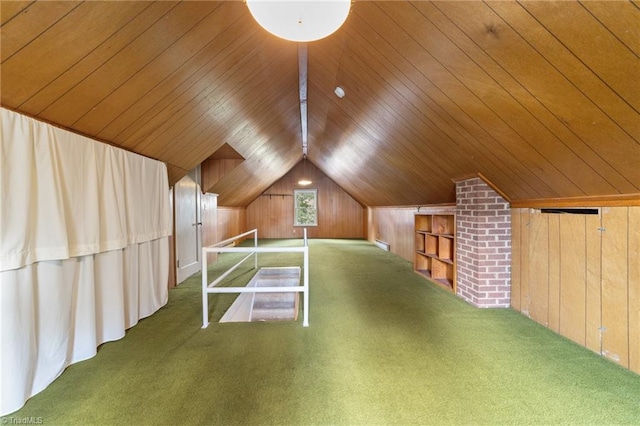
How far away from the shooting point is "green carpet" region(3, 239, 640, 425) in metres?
1.45

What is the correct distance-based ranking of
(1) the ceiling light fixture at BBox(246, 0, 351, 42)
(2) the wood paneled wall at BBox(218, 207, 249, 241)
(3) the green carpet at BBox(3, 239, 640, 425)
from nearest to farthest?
(1) the ceiling light fixture at BBox(246, 0, 351, 42), (3) the green carpet at BBox(3, 239, 640, 425), (2) the wood paneled wall at BBox(218, 207, 249, 241)

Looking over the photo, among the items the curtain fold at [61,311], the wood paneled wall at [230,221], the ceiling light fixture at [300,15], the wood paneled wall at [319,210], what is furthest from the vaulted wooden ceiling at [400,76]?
the wood paneled wall at [319,210]

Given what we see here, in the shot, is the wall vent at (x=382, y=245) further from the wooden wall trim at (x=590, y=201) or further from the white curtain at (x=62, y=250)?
the white curtain at (x=62, y=250)

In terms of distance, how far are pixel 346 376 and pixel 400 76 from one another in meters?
2.26

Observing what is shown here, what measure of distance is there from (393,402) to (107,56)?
104 inches

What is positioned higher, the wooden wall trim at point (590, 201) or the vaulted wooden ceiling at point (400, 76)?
the vaulted wooden ceiling at point (400, 76)

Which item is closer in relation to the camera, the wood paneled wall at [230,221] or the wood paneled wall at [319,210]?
the wood paneled wall at [230,221]

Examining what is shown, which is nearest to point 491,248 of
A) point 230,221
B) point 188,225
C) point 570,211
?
point 570,211

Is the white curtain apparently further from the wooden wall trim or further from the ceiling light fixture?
the wooden wall trim

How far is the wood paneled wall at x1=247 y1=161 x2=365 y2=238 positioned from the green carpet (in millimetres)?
7283

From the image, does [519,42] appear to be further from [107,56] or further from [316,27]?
[107,56]

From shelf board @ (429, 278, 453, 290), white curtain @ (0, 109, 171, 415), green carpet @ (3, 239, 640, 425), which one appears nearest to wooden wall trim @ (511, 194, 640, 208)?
green carpet @ (3, 239, 640, 425)

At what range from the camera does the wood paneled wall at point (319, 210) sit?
10016 mm

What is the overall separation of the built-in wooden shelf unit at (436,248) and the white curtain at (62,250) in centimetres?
379
